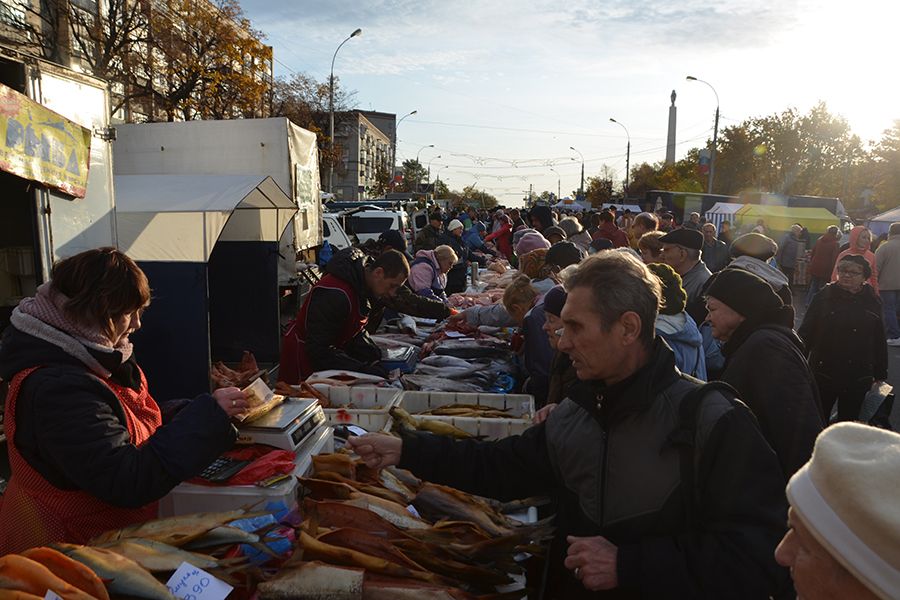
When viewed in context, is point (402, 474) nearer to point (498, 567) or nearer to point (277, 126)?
point (498, 567)

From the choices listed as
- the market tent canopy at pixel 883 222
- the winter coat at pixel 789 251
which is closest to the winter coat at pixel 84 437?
the winter coat at pixel 789 251

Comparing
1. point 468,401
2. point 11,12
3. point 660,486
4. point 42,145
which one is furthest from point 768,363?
point 11,12

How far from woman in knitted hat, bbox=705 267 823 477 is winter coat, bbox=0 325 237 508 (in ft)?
8.19

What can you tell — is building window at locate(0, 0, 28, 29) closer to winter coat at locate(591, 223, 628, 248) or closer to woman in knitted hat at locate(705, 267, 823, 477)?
winter coat at locate(591, 223, 628, 248)

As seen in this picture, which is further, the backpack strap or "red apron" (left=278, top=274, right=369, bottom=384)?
"red apron" (left=278, top=274, right=369, bottom=384)

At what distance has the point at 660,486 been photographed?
199 cm

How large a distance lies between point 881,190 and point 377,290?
196 feet

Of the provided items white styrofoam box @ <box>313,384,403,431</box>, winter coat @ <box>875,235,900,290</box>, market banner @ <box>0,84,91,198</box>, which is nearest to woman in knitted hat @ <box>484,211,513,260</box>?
winter coat @ <box>875,235,900,290</box>

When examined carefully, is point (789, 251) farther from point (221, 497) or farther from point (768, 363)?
point (221, 497)

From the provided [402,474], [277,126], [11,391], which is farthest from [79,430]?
[277,126]

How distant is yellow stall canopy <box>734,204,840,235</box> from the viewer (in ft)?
78.5

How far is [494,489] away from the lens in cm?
248

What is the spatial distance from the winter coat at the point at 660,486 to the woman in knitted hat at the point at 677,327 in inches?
62.8

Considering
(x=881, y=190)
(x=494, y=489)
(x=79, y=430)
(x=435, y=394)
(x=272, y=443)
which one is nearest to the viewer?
(x=79, y=430)
